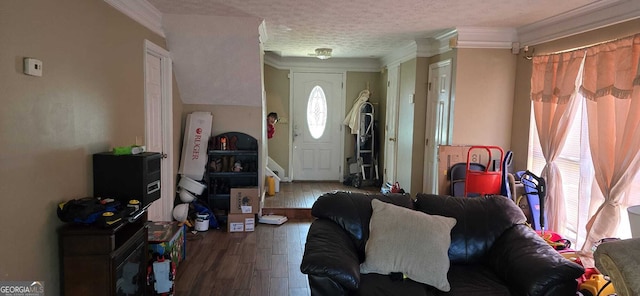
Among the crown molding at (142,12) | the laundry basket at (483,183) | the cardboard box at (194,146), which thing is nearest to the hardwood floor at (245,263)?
the cardboard box at (194,146)

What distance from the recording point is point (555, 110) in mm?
3611

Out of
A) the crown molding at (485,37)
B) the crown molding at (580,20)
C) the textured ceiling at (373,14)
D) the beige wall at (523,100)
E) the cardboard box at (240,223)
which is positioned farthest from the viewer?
the cardboard box at (240,223)

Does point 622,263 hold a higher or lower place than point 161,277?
higher

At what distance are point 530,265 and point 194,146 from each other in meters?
3.65

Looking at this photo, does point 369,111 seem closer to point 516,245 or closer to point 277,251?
point 277,251

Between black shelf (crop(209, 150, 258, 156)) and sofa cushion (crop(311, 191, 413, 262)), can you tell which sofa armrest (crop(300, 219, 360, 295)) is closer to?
sofa cushion (crop(311, 191, 413, 262))

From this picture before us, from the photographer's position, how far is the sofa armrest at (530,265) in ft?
6.73

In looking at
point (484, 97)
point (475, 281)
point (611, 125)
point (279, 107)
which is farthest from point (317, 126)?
point (475, 281)

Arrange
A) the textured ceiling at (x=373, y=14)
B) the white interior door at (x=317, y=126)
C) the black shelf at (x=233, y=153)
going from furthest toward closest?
1. the white interior door at (x=317, y=126)
2. the black shelf at (x=233, y=153)
3. the textured ceiling at (x=373, y=14)

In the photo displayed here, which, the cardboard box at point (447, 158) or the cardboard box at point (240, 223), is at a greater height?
the cardboard box at point (447, 158)

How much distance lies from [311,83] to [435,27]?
124 inches

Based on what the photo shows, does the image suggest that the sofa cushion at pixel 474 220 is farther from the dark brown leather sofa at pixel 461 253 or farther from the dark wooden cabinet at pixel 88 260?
the dark wooden cabinet at pixel 88 260

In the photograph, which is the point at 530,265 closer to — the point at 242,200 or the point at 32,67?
the point at 32,67

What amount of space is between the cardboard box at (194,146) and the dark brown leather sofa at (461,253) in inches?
93.6
